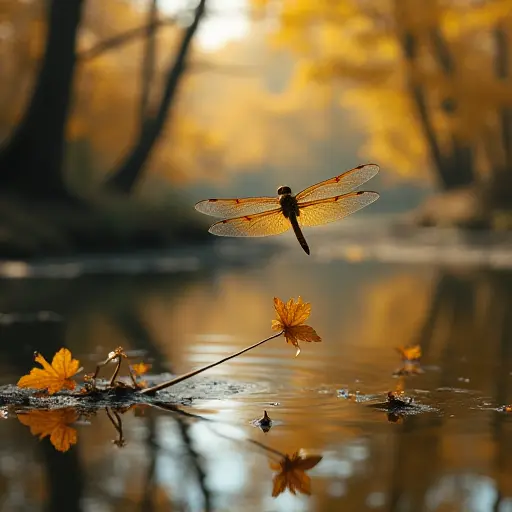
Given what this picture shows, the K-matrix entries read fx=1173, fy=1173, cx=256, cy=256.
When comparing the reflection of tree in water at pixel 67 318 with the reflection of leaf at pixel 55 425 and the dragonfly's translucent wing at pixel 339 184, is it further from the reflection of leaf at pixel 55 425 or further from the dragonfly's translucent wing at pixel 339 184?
the dragonfly's translucent wing at pixel 339 184

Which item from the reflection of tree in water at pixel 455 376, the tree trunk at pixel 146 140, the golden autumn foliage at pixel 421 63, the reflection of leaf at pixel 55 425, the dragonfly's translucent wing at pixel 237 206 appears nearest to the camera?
the reflection of tree in water at pixel 455 376

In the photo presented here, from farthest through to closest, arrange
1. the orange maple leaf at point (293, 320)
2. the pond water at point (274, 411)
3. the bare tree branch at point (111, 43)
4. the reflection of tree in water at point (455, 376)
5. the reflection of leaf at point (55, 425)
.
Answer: the bare tree branch at point (111, 43) < the orange maple leaf at point (293, 320) < the reflection of leaf at point (55, 425) < the reflection of tree in water at point (455, 376) < the pond water at point (274, 411)

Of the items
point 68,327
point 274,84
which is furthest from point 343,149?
point 68,327

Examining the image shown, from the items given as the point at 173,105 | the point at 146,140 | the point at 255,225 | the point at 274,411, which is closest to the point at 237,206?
the point at 255,225

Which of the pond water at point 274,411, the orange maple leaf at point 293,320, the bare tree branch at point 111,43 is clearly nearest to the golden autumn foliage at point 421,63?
the bare tree branch at point 111,43

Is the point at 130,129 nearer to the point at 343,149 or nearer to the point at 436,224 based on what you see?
the point at 436,224

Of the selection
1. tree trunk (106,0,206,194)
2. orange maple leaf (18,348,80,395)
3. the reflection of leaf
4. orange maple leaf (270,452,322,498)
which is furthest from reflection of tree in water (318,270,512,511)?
tree trunk (106,0,206,194)

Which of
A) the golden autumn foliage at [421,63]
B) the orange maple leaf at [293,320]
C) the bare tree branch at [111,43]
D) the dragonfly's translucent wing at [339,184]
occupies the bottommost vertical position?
the orange maple leaf at [293,320]
